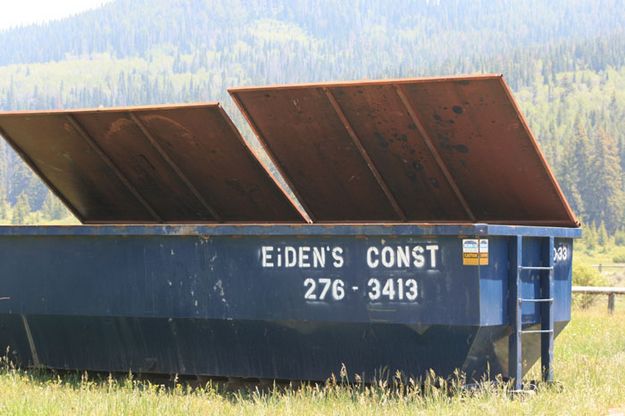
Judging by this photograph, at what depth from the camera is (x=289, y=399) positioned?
23.8 ft

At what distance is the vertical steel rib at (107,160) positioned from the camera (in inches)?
386

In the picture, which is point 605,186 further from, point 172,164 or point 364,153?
point 172,164

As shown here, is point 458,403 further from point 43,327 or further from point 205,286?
point 43,327

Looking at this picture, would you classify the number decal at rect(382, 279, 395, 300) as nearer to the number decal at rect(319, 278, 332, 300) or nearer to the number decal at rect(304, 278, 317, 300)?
the number decal at rect(319, 278, 332, 300)

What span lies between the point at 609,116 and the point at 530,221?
580ft

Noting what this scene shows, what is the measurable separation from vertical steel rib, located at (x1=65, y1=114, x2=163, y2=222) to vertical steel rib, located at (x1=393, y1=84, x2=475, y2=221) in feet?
11.0

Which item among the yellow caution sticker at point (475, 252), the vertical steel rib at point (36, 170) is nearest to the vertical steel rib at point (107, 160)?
the vertical steel rib at point (36, 170)

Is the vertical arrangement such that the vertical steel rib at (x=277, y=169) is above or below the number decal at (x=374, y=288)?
above

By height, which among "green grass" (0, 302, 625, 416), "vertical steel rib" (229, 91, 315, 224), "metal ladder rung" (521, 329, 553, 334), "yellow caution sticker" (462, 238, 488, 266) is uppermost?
"vertical steel rib" (229, 91, 315, 224)

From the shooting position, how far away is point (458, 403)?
269 inches

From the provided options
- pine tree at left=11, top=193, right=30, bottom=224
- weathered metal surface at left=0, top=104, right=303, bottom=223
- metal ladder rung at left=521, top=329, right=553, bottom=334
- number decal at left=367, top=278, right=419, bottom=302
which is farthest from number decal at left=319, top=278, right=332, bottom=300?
pine tree at left=11, top=193, right=30, bottom=224

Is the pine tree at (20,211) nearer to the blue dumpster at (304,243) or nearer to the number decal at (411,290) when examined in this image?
the blue dumpster at (304,243)

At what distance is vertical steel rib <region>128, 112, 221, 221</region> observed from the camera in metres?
9.38

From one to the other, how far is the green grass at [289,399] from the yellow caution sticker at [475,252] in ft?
3.06
